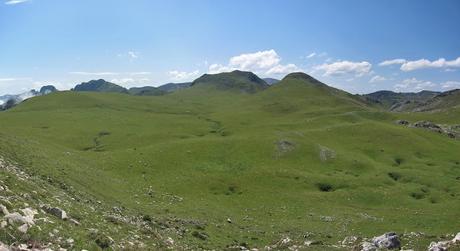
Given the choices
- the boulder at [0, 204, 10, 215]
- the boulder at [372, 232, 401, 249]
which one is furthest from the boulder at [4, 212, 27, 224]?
the boulder at [372, 232, 401, 249]

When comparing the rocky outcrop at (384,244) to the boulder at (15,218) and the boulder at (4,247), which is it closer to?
the boulder at (15,218)

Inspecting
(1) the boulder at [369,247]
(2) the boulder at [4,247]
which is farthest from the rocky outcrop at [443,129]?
(2) the boulder at [4,247]

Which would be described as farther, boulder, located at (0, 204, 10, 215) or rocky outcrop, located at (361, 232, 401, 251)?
rocky outcrop, located at (361, 232, 401, 251)

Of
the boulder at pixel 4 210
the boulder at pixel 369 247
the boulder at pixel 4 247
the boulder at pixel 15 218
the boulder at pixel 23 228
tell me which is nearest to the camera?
the boulder at pixel 4 247

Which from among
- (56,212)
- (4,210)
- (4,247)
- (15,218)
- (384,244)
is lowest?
(384,244)

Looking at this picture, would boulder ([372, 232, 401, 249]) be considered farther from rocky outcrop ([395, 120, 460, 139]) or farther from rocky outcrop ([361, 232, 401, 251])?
rocky outcrop ([395, 120, 460, 139])

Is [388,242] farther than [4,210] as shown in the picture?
Yes

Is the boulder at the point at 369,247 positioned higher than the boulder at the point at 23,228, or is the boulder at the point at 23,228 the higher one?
the boulder at the point at 23,228

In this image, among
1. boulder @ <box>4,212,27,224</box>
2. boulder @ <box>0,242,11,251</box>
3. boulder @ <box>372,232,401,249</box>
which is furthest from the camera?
boulder @ <box>372,232,401,249</box>

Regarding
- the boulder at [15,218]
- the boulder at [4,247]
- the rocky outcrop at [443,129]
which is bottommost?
the boulder at [4,247]

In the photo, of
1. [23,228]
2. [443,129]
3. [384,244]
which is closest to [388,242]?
[384,244]

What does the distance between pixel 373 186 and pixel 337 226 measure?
21.8 metres

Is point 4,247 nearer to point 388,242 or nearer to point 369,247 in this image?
point 369,247

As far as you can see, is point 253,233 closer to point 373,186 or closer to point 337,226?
point 337,226
